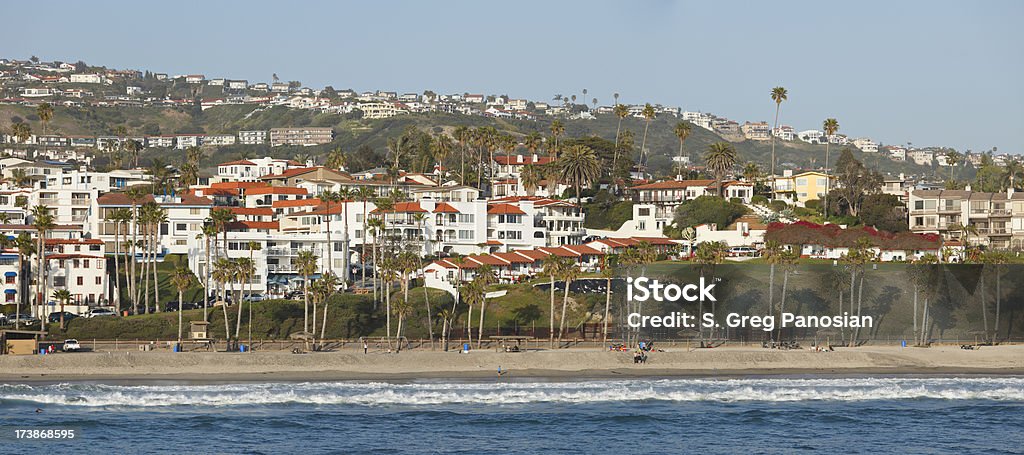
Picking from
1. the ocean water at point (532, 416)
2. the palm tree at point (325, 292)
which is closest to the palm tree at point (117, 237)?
the palm tree at point (325, 292)

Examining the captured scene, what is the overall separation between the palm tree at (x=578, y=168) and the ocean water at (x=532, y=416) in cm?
6440

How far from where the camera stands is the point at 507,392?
189 feet

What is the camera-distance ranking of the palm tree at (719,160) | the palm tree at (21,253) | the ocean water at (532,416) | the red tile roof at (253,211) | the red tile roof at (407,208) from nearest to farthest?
the ocean water at (532,416), the palm tree at (21,253), the red tile roof at (407,208), the red tile roof at (253,211), the palm tree at (719,160)

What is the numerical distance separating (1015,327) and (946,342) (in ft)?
13.7

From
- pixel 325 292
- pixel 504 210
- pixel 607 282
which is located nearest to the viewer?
pixel 325 292

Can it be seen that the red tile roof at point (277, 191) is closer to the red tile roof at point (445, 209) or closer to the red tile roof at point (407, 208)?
the red tile roof at point (407, 208)

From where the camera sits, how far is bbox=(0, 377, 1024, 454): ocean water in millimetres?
47281

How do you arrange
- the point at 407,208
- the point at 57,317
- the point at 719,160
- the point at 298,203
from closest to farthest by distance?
the point at 57,317 < the point at 407,208 < the point at 298,203 < the point at 719,160

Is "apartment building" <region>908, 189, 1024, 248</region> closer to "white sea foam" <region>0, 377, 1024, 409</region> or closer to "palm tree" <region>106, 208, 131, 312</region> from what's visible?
"white sea foam" <region>0, 377, 1024, 409</region>

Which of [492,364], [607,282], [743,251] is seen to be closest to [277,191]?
[743,251]

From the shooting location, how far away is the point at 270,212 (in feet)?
378

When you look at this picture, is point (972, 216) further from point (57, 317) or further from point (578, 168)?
point (57, 317)

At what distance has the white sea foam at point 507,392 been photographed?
55.7 meters

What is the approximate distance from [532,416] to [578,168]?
7368cm
